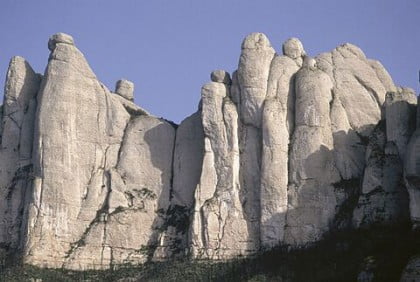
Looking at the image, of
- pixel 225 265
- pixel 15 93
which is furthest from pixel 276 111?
pixel 15 93

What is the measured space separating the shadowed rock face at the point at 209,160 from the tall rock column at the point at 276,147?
9cm

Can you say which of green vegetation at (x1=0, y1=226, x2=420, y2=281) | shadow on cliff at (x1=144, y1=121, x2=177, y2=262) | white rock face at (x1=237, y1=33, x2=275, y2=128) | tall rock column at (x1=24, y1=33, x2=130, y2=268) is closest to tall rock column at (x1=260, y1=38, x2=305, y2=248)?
white rock face at (x1=237, y1=33, x2=275, y2=128)

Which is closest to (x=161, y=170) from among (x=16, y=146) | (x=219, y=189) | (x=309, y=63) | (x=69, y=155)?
(x=219, y=189)

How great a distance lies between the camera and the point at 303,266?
115 meters

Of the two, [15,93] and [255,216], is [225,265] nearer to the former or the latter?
[255,216]

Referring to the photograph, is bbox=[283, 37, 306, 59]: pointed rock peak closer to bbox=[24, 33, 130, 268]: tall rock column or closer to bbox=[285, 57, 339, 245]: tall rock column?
bbox=[285, 57, 339, 245]: tall rock column

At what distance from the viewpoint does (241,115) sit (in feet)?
408

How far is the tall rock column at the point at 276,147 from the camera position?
12056 cm

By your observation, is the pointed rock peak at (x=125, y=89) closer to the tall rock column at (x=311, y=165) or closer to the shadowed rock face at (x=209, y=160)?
the shadowed rock face at (x=209, y=160)

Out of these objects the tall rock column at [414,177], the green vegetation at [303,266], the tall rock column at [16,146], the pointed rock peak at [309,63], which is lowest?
the green vegetation at [303,266]

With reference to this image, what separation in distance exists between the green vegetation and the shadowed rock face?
136cm

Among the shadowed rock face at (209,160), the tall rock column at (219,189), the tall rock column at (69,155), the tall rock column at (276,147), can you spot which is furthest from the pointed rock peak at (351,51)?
the tall rock column at (69,155)

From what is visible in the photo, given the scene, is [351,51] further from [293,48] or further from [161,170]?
[161,170]

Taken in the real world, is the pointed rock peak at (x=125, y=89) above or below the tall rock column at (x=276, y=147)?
above
